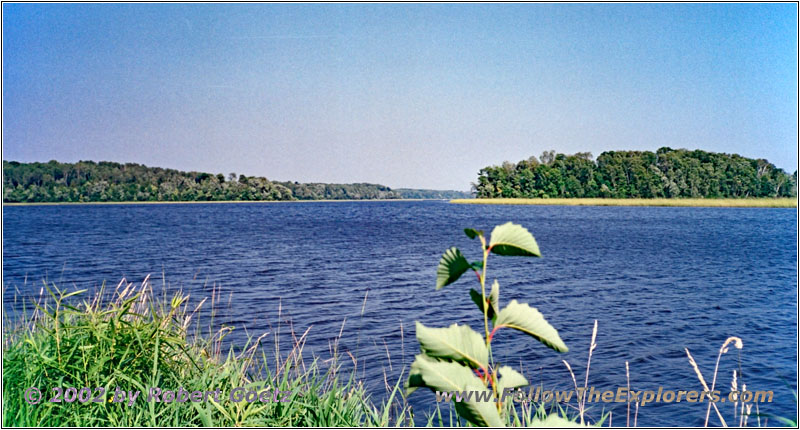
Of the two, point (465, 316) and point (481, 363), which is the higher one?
point (481, 363)

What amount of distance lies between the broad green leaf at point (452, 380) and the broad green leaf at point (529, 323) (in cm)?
12

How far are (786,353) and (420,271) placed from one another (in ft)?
39.4

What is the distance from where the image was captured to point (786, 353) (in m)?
10.5

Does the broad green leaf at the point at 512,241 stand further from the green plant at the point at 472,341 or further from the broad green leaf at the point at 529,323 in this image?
the broad green leaf at the point at 529,323

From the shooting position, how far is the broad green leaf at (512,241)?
3.86ft

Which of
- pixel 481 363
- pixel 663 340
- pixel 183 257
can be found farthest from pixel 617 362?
pixel 183 257

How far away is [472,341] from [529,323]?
0.12 metres

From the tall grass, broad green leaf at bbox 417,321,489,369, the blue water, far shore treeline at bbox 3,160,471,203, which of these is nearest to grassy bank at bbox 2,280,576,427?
the tall grass

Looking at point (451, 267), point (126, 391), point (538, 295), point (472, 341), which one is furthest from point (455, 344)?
point (538, 295)

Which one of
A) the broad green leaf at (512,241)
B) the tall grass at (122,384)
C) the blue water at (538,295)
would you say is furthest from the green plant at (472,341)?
the blue water at (538,295)

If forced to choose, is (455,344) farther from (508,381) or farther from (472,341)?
(508,381)

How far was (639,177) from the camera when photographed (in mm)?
97875

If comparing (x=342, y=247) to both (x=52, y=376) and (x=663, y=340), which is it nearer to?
(x=663, y=340)

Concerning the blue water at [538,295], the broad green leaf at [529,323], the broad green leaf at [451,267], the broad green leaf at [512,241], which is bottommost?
the blue water at [538,295]
